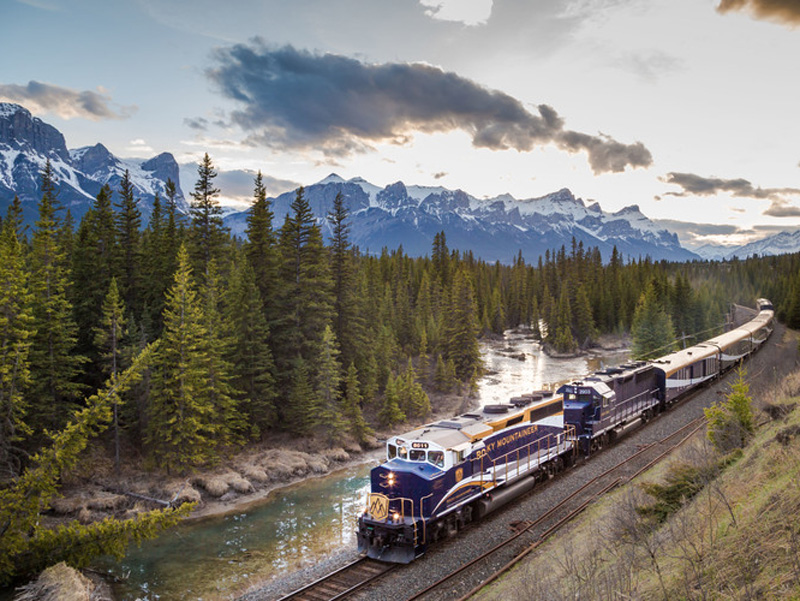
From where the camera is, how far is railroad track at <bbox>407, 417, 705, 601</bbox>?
1706cm

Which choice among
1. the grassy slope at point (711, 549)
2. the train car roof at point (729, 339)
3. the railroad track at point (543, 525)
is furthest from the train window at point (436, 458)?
the train car roof at point (729, 339)

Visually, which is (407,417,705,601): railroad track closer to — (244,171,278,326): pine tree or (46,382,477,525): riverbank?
(46,382,477,525): riverbank

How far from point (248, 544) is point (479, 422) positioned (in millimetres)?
12716

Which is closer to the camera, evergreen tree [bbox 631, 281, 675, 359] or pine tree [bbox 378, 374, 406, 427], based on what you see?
pine tree [bbox 378, 374, 406, 427]

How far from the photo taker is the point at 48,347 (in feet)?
107

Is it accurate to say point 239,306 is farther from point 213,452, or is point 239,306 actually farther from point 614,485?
point 614,485

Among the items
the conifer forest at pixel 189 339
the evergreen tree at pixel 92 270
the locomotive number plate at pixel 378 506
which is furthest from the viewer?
the evergreen tree at pixel 92 270

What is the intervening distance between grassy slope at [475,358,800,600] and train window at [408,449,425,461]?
5290mm

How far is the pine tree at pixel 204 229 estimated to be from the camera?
140ft

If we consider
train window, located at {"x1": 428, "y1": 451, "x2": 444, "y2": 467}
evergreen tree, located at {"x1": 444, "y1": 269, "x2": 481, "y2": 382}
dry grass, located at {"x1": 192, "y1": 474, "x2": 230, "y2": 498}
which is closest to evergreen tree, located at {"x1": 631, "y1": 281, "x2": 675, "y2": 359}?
evergreen tree, located at {"x1": 444, "y1": 269, "x2": 481, "y2": 382}

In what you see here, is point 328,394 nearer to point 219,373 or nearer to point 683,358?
point 219,373

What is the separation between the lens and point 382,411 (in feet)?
154

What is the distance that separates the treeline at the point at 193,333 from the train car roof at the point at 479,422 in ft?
58.0

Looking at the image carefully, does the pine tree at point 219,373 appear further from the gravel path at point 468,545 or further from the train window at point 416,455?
the train window at point 416,455
